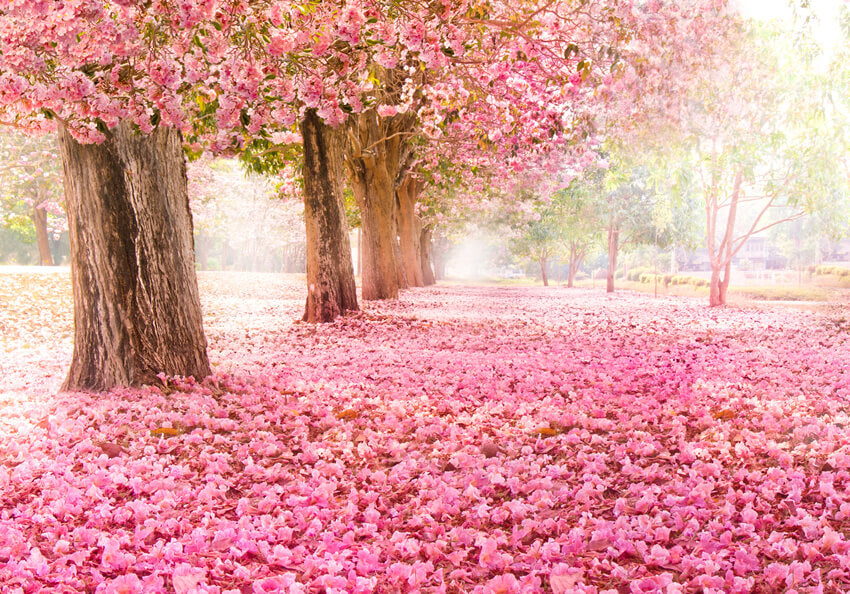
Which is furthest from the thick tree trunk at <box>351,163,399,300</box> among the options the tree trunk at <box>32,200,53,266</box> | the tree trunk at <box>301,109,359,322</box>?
the tree trunk at <box>32,200,53,266</box>

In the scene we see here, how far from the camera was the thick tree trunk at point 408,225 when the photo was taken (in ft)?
87.3

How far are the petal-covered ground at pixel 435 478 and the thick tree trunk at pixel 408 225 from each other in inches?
730

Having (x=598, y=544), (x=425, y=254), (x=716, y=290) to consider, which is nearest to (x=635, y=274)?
(x=425, y=254)

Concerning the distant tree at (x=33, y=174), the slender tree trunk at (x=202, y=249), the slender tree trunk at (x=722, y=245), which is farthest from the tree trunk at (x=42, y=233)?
the slender tree trunk at (x=722, y=245)

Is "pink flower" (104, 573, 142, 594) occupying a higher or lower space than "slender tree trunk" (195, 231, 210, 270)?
lower

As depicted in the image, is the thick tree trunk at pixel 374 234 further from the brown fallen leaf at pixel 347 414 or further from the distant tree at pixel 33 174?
the distant tree at pixel 33 174

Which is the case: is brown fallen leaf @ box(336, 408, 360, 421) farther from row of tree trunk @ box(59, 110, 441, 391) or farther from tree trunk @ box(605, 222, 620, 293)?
tree trunk @ box(605, 222, 620, 293)

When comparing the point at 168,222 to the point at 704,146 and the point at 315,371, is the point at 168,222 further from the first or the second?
the point at 704,146

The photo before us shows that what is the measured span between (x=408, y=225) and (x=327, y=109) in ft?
66.7

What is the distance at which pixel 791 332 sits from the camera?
1253 cm

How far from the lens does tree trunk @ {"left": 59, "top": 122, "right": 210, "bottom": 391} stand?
249 inches

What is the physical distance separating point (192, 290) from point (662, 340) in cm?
850

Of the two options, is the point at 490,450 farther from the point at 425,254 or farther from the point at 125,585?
the point at 425,254

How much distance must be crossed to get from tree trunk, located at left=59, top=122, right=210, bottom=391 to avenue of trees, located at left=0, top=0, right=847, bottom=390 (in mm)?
16
